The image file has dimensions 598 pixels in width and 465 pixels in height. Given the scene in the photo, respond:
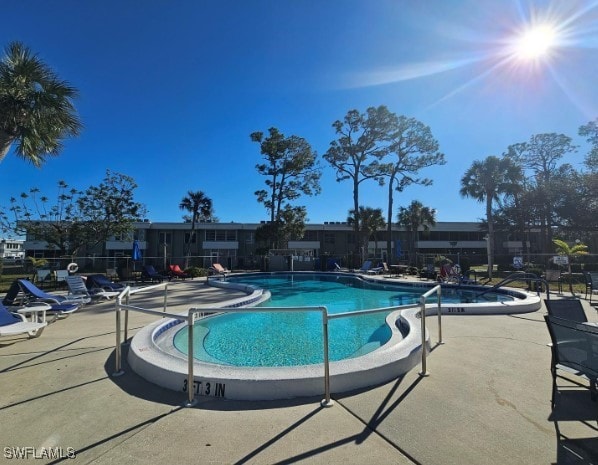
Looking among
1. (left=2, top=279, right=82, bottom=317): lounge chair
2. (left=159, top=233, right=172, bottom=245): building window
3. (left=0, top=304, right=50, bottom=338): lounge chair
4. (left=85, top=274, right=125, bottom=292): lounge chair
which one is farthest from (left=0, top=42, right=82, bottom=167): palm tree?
(left=159, top=233, right=172, bottom=245): building window

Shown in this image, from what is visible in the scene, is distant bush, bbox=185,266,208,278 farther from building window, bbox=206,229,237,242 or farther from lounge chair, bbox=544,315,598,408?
lounge chair, bbox=544,315,598,408

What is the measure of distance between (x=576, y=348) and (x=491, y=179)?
1169 inches

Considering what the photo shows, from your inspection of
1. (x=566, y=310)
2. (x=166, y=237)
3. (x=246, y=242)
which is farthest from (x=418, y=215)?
(x=566, y=310)

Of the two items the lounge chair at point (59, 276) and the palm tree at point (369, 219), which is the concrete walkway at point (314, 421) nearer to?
the lounge chair at point (59, 276)

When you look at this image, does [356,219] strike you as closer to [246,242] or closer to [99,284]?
[246,242]

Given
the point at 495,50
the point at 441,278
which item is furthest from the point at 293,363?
the point at 441,278

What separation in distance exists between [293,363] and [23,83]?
10.1 metres

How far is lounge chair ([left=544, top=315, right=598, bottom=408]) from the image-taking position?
2748 millimetres

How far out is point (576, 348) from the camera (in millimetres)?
2918

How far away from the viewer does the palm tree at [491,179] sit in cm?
2864

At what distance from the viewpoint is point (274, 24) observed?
9.69m

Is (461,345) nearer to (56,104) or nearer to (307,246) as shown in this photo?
(56,104)

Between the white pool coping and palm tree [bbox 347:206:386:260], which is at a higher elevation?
palm tree [bbox 347:206:386:260]

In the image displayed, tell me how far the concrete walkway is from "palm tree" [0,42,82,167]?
7.24 m
